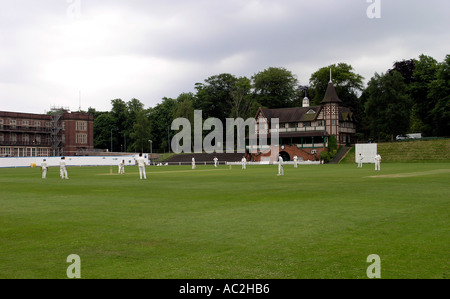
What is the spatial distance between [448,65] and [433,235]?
258ft

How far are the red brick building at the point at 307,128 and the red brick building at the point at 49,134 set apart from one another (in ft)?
157

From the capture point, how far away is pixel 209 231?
32.3 feet

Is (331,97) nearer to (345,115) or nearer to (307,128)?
(345,115)

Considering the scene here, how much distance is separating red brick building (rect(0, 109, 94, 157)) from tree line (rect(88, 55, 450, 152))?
12656mm

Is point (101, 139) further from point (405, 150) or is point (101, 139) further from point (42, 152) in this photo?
point (405, 150)

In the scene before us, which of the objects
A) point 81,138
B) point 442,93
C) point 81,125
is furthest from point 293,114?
point 81,125

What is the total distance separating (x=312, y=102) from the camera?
10375 centimetres

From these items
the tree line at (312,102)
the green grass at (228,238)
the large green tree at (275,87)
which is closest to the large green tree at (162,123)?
the tree line at (312,102)

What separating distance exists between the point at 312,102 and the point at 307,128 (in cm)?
1869

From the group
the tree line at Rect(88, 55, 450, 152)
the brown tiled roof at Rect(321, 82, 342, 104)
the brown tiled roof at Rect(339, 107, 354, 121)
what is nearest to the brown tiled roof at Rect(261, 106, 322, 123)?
the brown tiled roof at Rect(321, 82, 342, 104)

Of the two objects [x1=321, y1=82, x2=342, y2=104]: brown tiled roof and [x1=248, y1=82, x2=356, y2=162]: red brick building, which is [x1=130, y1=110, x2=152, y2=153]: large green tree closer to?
[x1=248, y1=82, x2=356, y2=162]: red brick building

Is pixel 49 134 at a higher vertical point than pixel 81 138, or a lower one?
higher

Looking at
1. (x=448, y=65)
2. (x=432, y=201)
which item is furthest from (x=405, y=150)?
(x=432, y=201)

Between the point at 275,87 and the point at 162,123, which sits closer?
the point at 275,87
